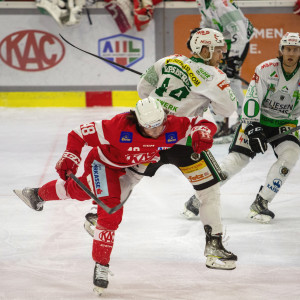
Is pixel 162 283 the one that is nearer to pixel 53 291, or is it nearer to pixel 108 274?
pixel 108 274

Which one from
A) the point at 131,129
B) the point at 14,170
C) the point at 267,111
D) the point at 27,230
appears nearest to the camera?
the point at 131,129

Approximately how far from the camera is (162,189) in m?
4.46

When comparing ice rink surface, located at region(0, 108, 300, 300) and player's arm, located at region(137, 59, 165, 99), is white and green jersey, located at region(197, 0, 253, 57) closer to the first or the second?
ice rink surface, located at region(0, 108, 300, 300)

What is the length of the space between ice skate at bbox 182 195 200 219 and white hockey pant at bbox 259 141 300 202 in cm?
42

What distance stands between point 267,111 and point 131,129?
4.51ft

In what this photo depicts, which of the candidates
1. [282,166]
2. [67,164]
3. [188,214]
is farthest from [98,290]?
[282,166]

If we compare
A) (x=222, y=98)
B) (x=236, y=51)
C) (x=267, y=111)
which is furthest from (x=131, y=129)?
(x=236, y=51)

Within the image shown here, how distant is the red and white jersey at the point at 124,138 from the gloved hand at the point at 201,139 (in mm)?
65

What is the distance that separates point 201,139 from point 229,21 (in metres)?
3.11

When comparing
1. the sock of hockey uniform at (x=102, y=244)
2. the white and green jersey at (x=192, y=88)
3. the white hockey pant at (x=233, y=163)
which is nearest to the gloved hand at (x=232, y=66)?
the white hockey pant at (x=233, y=163)

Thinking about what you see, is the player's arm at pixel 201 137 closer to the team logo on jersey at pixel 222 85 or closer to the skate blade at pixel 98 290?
the team logo on jersey at pixel 222 85

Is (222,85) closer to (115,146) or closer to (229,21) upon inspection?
(115,146)

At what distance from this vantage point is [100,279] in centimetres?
283

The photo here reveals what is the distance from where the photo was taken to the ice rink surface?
9.59 feet
